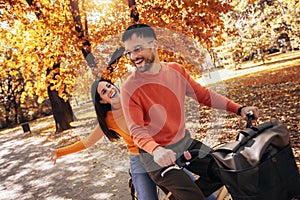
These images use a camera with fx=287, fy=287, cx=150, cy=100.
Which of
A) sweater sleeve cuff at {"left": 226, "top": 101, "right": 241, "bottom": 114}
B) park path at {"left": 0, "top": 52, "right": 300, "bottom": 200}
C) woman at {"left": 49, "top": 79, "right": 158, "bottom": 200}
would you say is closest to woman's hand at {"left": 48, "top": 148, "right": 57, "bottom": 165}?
woman at {"left": 49, "top": 79, "right": 158, "bottom": 200}

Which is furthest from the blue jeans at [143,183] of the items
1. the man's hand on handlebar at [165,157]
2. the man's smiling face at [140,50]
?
the man's smiling face at [140,50]

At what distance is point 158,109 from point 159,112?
27 mm

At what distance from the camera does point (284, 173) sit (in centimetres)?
178

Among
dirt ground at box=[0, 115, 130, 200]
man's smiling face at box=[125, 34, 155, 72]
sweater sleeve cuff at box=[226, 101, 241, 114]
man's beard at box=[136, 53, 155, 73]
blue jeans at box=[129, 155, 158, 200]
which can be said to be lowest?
dirt ground at box=[0, 115, 130, 200]

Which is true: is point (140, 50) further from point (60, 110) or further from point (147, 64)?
point (60, 110)

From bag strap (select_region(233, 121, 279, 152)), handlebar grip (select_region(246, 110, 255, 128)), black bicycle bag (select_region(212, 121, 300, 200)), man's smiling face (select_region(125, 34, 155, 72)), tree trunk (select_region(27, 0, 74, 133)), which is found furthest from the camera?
tree trunk (select_region(27, 0, 74, 133))

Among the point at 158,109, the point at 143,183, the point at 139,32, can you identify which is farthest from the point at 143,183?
the point at 139,32

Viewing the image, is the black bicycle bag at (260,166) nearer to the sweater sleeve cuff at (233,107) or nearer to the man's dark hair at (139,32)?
the sweater sleeve cuff at (233,107)

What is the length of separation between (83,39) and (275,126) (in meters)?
8.66

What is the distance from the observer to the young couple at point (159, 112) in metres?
2.25

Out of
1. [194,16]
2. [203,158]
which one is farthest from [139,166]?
[194,16]

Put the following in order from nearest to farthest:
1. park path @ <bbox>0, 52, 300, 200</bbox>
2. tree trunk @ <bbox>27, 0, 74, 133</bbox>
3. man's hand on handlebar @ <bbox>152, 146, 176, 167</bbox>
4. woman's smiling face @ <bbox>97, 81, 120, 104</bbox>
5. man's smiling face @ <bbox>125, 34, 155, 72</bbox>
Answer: man's hand on handlebar @ <bbox>152, 146, 176, 167</bbox> → man's smiling face @ <bbox>125, 34, 155, 72</bbox> → woman's smiling face @ <bbox>97, 81, 120, 104</bbox> → park path @ <bbox>0, 52, 300, 200</bbox> → tree trunk @ <bbox>27, 0, 74, 133</bbox>

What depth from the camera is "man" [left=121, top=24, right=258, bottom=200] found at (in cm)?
227

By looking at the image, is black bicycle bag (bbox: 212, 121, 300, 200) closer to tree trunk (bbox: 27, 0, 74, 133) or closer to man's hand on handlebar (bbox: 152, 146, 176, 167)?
man's hand on handlebar (bbox: 152, 146, 176, 167)
